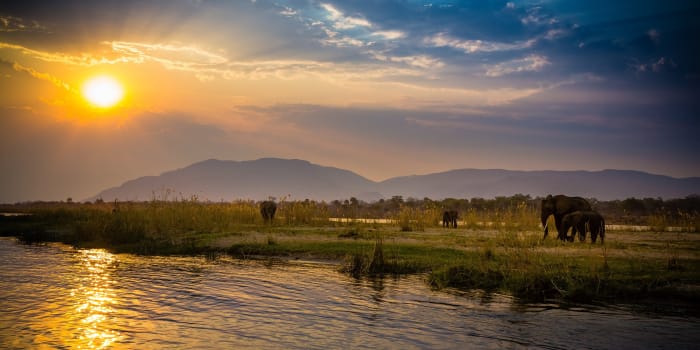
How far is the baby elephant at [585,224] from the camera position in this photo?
21547mm

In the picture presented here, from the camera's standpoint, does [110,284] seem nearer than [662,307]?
No

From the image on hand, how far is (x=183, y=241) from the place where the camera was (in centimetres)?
2250

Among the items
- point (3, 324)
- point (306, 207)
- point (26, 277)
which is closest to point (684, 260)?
point (3, 324)

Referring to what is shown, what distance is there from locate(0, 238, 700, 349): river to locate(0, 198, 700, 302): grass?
3.78 ft

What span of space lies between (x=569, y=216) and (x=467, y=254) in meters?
7.57

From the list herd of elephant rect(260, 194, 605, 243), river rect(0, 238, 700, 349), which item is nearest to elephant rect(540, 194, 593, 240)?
herd of elephant rect(260, 194, 605, 243)

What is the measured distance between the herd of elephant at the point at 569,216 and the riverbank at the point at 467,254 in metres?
1.11

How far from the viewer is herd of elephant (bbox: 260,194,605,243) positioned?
71.1ft

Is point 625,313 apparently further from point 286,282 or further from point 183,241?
point 183,241

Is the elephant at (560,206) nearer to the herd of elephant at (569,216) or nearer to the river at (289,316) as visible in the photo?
the herd of elephant at (569,216)

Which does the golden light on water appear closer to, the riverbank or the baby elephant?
the riverbank

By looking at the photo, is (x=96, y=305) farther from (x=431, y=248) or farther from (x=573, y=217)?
(x=573, y=217)

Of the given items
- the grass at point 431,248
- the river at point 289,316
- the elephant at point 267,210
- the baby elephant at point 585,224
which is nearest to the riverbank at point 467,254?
the grass at point 431,248

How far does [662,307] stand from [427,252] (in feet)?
26.6
